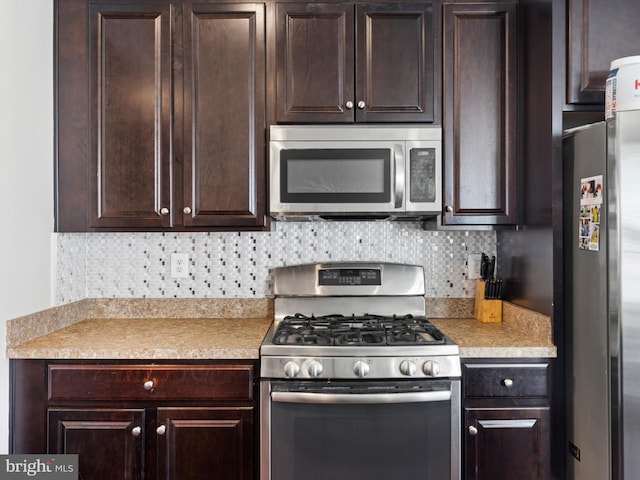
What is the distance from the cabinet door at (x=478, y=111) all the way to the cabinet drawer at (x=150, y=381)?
1.13 metres

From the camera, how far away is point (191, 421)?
1.66 meters

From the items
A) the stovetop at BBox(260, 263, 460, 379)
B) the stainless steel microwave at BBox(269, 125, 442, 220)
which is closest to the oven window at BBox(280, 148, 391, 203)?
the stainless steel microwave at BBox(269, 125, 442, 220)

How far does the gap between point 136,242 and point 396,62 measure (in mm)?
1512

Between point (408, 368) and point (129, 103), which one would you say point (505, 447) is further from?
point (129, 103)

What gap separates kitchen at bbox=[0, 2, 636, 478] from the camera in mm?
1740

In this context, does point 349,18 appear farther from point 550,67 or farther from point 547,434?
point 547,434

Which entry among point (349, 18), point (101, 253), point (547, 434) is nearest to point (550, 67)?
point (349, 18)

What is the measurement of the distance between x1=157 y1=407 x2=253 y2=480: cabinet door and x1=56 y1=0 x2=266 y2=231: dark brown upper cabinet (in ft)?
2.61

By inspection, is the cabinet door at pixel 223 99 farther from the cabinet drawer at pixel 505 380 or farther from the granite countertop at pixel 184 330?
the cabinet drawer at pixel 505 380

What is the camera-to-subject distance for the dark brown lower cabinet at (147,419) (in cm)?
166

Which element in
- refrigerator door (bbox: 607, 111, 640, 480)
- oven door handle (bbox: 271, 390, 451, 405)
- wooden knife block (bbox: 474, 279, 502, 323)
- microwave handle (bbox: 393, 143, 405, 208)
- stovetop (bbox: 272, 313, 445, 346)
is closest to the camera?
refrigerator door (bbox: 607, 111, 640, 480)

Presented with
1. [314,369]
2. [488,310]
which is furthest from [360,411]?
[488,310]

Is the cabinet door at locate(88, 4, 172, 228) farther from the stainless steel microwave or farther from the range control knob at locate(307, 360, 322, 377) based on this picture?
the range control knob at locate(307, 360, 322, 377)

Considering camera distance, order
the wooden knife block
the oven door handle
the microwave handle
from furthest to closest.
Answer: the wooden knife block
the microwave handle
the oven door handle
